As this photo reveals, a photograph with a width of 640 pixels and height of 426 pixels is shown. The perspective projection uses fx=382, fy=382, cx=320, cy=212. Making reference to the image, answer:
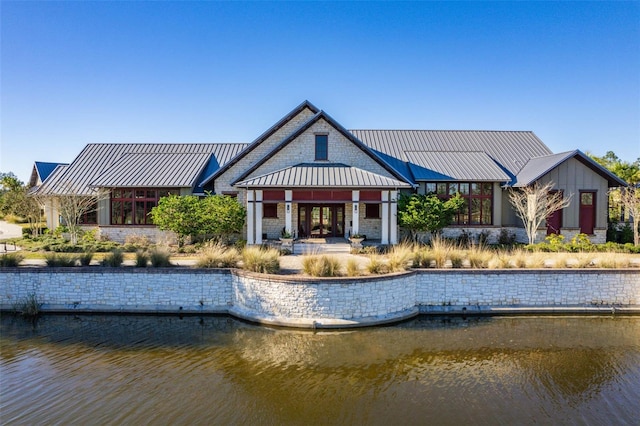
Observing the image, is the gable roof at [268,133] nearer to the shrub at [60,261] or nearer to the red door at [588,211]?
the shrub at [60,261]

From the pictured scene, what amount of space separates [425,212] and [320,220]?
6.32 meters

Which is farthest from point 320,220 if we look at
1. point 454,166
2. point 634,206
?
point 634,206

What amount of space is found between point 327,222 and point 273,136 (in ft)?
20.5

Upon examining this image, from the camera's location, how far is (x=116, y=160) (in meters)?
28.1

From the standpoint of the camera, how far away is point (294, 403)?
8.47 meters

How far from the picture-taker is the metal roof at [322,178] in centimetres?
1997

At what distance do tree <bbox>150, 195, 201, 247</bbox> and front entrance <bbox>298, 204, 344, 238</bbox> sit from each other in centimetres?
624

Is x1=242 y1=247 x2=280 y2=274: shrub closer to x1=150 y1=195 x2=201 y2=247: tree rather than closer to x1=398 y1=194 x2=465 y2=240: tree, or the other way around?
x1=150 y1=195 x2=201 y2=247: tree

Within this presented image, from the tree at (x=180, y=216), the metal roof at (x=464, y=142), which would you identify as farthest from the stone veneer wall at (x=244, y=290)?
the metal roof at (x=464, y=142)

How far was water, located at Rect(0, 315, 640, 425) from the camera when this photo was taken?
8180 millimetres

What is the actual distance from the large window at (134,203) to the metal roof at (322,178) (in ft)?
23.4

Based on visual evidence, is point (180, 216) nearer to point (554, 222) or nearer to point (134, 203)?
point (134, 203)

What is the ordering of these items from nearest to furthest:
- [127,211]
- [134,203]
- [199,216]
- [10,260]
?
[10,260]
[199,216]
[134,203]
[127,211]

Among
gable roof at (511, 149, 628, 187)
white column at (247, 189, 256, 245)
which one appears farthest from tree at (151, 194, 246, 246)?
gable roof at (511, 149, 628, 187)
